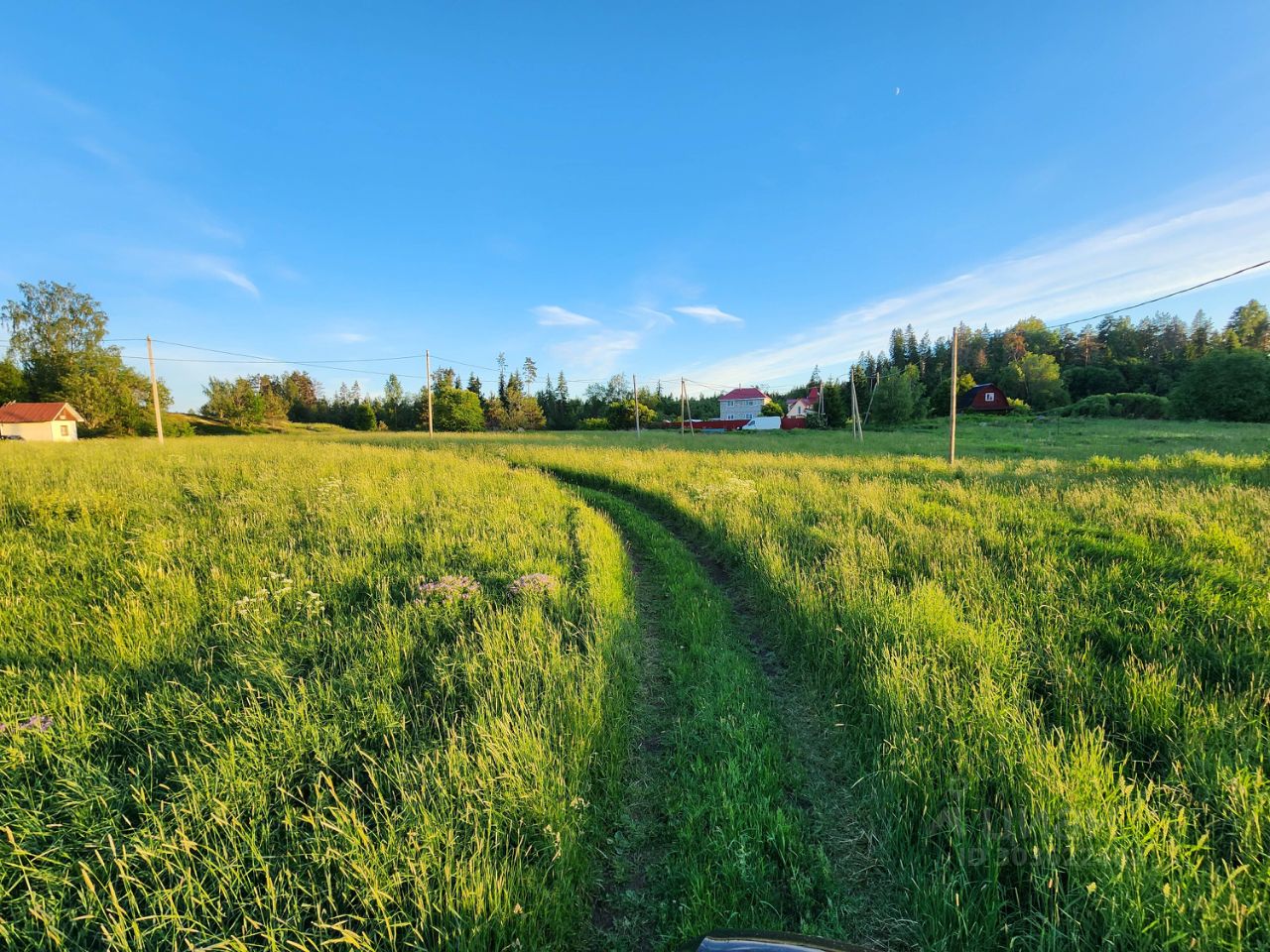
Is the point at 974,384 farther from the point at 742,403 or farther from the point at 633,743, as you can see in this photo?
the point at 633,743

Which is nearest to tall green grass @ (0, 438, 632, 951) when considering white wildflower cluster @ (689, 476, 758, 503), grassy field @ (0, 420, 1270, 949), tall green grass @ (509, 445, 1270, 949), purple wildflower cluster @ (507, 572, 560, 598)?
grassy field @ (0, 420, 1270, 949)

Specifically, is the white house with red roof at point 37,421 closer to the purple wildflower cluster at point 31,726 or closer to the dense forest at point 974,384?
the dense forest at point 974,384

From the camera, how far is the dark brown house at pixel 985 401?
67.8m

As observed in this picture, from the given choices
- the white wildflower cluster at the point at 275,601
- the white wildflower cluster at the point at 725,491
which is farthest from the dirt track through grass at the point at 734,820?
the white wildflower cluster at the point at 725,491

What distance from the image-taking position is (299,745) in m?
3.06

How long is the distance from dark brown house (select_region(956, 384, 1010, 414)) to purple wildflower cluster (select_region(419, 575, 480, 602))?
8286 centimetres

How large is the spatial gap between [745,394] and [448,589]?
100875 mm

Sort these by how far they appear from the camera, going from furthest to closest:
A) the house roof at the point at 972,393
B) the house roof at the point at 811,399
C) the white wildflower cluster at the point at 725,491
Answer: the house roof at the point at 811,399, the house roof at the point at 972,393, the white wildflower cluster at the point at 725,491

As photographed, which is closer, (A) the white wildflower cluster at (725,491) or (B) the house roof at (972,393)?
(A) the white wildflower cluster at (725,491)

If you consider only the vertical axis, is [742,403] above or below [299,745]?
above

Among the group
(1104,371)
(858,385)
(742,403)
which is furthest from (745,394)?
(1104,371)

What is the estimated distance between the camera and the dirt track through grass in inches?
91.4

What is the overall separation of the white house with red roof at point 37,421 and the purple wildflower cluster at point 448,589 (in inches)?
2847

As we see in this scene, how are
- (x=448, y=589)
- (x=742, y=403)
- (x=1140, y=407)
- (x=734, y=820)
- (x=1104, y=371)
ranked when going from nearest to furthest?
1. (x=734, y=820)
2. (x=448, y=589)
3. (x=1140, y=407)
4. (x=1104, y=371)
5. (x=742, y=403)
